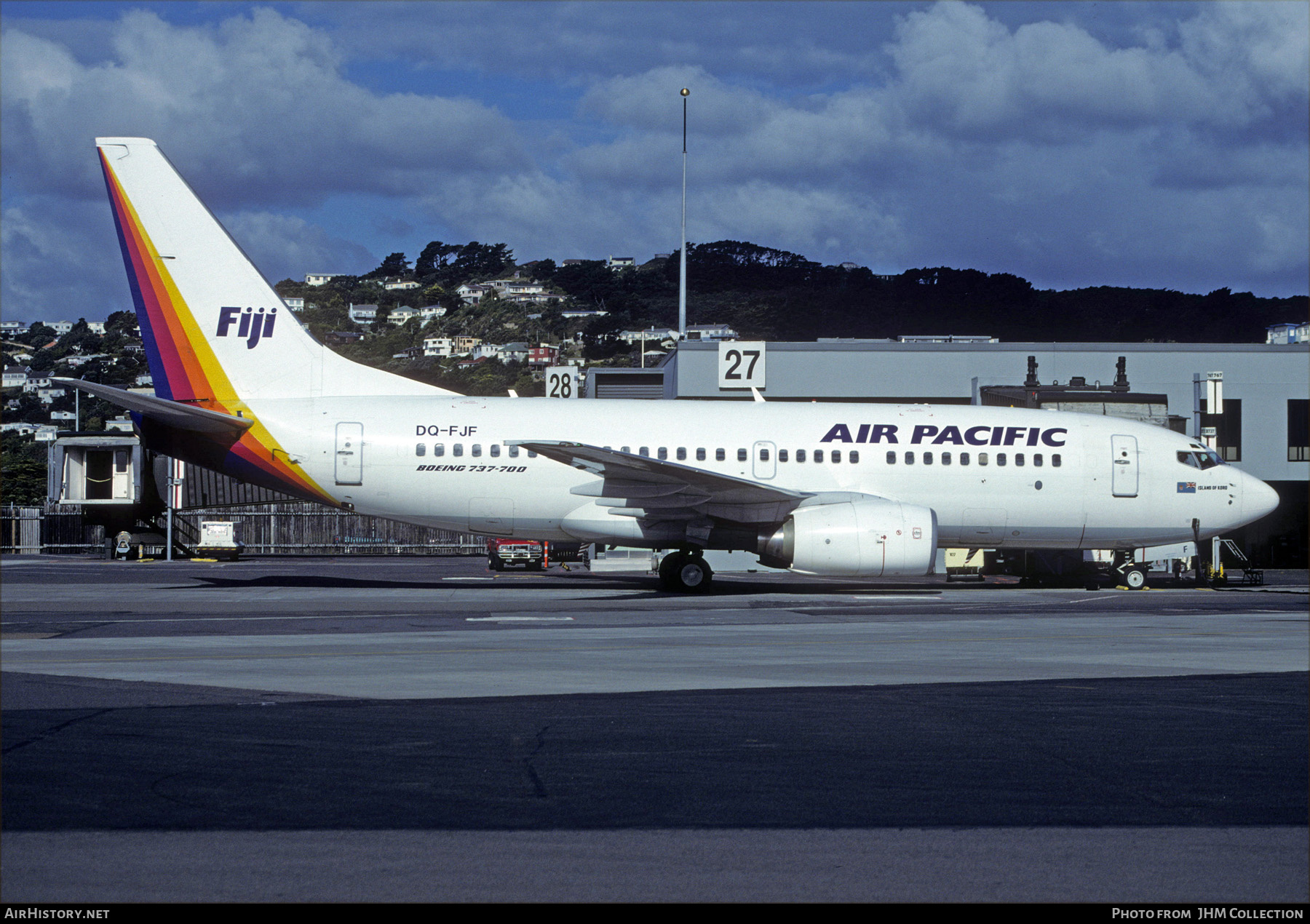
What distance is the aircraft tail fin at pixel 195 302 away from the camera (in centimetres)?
2381

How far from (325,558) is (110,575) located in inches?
573

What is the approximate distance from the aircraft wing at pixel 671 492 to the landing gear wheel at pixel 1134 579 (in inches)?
317

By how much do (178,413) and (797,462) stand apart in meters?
12.1

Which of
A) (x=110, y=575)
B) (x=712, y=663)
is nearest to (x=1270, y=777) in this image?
(x=712, y=663)

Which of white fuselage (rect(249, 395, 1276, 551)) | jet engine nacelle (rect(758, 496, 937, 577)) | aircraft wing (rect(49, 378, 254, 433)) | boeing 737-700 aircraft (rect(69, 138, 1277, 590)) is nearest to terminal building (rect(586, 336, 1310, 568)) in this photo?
white fuselage (rect(249, 395, 1276, 551))

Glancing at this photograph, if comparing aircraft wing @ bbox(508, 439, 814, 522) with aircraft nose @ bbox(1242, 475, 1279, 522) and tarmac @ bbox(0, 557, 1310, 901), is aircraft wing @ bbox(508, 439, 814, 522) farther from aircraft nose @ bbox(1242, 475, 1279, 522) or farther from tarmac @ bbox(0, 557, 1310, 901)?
aircraft nose @ bbox(1242, 475, 1279, 522)

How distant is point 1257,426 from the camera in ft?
140

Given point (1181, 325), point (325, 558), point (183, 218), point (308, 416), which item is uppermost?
point (1181, 325)

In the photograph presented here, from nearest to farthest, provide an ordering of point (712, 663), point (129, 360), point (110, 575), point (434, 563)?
point (712, 663) → point (110, 575) → point (434, 563) → point (129, 360)

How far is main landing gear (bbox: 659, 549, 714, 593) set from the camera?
23844 millimetres

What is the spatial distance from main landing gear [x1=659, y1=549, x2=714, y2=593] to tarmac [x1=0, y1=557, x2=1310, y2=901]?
7054mm

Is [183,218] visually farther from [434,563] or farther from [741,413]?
[434,563]

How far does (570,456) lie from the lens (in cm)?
2248
